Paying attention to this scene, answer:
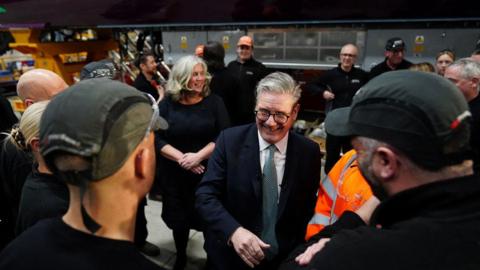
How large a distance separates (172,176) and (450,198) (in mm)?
1725

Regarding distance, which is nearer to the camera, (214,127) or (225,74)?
(214,127)

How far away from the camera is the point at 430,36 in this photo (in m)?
3.14

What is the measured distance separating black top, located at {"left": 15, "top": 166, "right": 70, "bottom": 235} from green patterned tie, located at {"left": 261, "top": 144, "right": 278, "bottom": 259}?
0.73m

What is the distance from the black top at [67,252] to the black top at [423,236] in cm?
39

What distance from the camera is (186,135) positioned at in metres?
1.99

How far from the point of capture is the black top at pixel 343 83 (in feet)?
10.6

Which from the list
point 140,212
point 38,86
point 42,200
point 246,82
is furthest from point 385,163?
point 246,82

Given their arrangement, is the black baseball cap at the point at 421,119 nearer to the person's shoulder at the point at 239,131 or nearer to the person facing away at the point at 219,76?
the person's shoulder at the point at 239,131

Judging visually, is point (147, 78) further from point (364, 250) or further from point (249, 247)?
point (364, 250)

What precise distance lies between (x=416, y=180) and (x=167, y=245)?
87.6 inches

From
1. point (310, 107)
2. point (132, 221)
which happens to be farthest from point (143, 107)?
point (310, 107)

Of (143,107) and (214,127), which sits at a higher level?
(143,107)

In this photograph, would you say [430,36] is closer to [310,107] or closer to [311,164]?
[310,107]

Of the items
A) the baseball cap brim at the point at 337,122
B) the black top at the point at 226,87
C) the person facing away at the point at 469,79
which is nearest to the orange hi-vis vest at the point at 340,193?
the baseball cap brim at the point at 337,122
